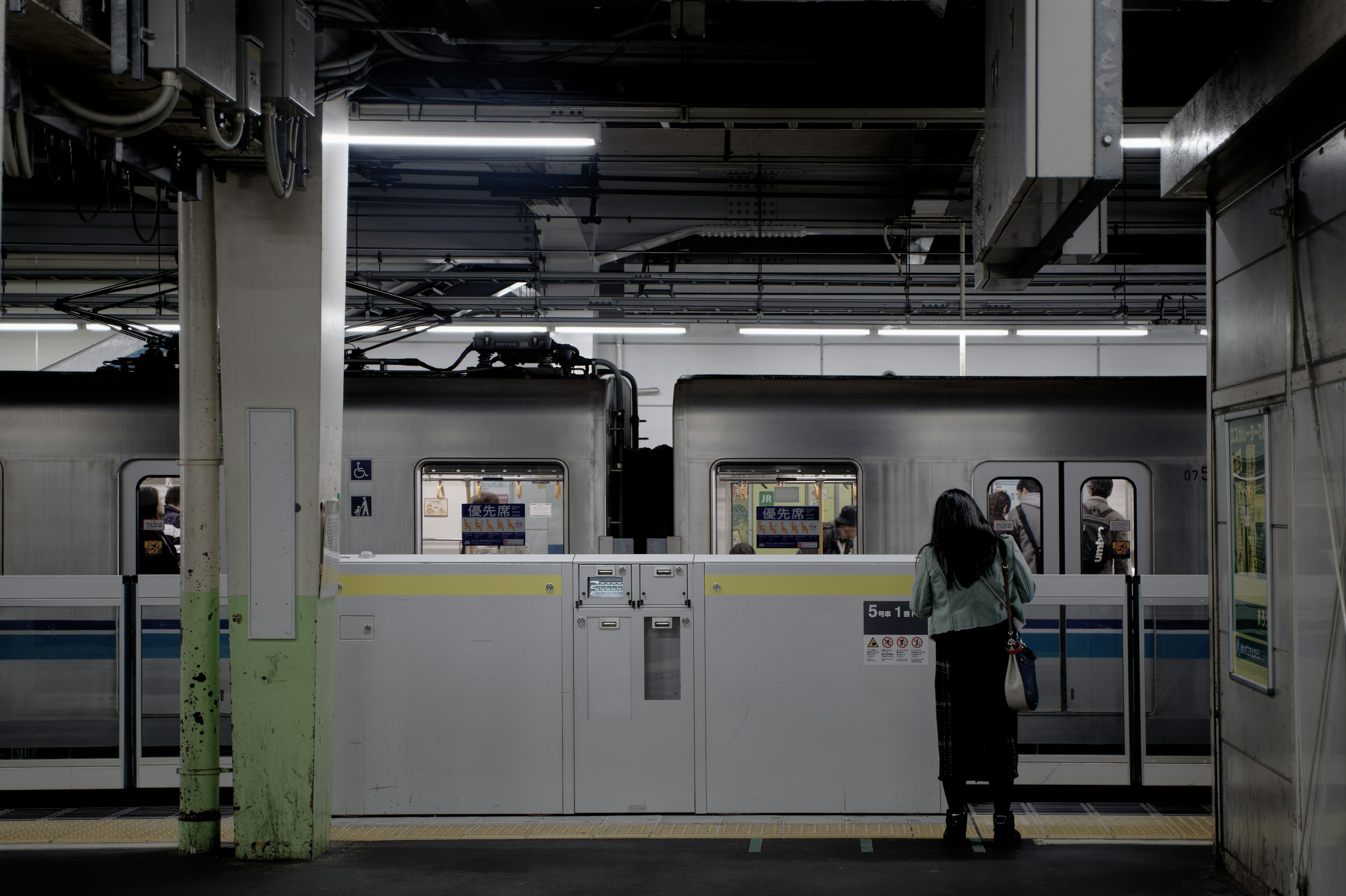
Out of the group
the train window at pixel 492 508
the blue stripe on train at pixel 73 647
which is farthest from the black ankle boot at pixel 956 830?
the blue stripe on train at pixel 73 647

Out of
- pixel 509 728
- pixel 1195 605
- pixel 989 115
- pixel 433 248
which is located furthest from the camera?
pixel 433 248

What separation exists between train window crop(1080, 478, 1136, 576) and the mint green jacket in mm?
2941

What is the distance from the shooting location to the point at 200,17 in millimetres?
3672

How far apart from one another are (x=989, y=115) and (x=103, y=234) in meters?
9.97

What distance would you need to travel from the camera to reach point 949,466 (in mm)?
7547

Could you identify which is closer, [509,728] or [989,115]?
[989,115]

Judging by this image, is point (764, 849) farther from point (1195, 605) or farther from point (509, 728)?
point (1195, 605)

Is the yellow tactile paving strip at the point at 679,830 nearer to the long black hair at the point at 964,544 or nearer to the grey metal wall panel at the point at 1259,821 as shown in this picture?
the grey metal wall panel at the point at 1259,821

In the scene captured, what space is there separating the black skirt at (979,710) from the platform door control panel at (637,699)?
1.32m

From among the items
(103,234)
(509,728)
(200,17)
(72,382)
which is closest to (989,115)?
(200,17)

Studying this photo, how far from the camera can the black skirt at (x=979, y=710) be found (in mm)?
4750

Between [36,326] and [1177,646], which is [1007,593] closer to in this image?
[1177,646]

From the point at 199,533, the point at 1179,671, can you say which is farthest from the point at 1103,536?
Result: the point at 199,533

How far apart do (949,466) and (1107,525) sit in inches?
48.2
